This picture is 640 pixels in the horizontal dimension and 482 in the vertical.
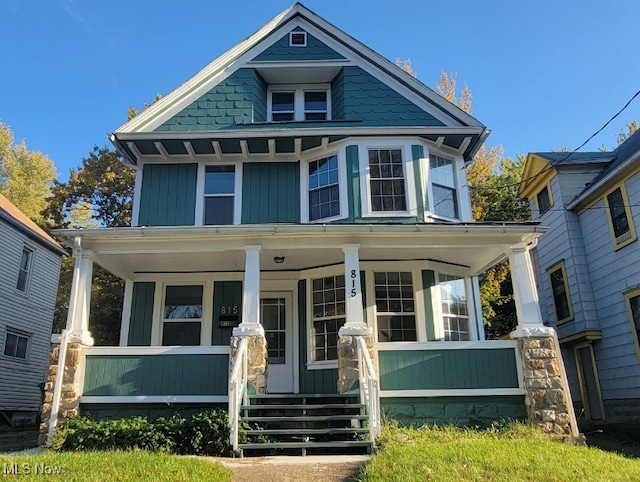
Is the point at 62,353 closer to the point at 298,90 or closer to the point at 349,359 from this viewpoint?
the point at 349,359

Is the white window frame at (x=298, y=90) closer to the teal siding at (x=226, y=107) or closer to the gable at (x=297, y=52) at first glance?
the teal siding at (x=226, y=107)

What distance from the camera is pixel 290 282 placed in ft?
33.2

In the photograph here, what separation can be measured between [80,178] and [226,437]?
50.7ft

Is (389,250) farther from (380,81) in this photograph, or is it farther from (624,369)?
(624,369)

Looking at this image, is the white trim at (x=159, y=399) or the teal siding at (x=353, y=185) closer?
the white trim at (x=159, y=399)

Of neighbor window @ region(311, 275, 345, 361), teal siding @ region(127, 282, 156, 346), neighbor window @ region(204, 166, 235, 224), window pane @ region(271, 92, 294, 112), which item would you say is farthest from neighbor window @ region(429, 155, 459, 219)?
teal siding @ region(127, 282, 156, 346)

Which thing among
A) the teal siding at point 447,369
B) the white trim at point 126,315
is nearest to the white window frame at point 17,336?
the white trim at point 126,315

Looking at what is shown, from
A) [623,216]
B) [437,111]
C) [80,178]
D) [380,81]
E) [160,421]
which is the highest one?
[80,178]

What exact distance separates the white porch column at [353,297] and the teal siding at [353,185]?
4.98 ft

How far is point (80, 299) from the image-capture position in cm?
820

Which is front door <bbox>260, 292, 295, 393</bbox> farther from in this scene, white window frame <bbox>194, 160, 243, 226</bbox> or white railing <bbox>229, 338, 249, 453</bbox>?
white railing <bbox>229, 338, 249, 453</bbox>

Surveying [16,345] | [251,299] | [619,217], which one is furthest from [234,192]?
[16,345]

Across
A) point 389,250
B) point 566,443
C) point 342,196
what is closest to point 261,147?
point 342,196

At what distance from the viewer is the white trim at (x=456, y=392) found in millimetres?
7816
